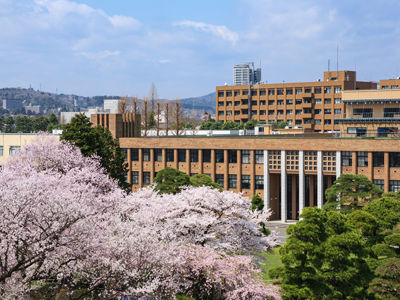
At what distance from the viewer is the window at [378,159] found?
56562 millimetres

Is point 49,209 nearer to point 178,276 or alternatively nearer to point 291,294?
point 178,276

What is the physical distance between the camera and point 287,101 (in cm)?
12600

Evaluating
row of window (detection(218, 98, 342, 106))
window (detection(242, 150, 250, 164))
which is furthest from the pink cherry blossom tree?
row of window (detection(218, 98, 342, 106))

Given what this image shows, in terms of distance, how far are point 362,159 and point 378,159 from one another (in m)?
1.78

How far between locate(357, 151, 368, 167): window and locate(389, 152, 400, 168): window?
2.66 metres

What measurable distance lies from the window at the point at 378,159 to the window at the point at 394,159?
0.85m

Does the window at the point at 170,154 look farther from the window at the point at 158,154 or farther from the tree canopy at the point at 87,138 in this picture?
the tree canopy at the point at 87,138

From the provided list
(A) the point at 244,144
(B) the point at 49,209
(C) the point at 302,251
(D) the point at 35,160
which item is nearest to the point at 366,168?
(A) the point at 244,144

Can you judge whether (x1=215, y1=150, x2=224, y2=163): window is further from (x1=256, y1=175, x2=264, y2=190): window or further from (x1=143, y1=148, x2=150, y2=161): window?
(x1=143, y1=148, x2=150, y2=161): window

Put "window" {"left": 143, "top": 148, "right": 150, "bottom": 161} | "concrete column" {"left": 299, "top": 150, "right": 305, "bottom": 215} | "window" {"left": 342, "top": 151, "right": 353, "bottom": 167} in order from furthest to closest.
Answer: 1. "window" {"left": 143, "top": 148, "right": 150, "bottom": 161}
2. "concrete column" {"left": 299, "top": 150, "right": 305, "bottom": 215}
3. "window" {"left": 342, "top": 151, "right": 353, "bottom": 167}

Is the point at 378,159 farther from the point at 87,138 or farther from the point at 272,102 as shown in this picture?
the point at 272,102

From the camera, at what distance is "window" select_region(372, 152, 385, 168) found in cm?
5656

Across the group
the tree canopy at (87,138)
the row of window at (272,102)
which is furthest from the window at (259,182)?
the row of window at (272,102)

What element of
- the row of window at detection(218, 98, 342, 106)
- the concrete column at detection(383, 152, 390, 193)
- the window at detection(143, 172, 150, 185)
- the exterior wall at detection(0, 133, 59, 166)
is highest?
the row of window at detection(218, 98, 342, 106)
